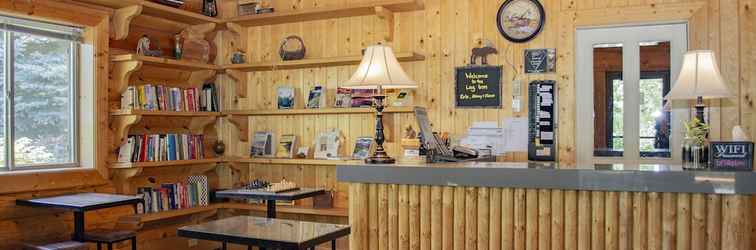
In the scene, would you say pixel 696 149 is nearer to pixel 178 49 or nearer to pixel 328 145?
pixel 328 145

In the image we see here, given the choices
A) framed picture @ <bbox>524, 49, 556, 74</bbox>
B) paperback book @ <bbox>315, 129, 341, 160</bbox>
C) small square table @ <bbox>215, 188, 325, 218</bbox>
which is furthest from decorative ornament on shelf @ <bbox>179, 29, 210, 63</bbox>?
framed picture @ <bbox>524, 49, 556, 74</bbox>

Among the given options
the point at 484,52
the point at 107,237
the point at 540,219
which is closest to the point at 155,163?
the point at 107,237

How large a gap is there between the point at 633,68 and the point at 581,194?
1.80 metres

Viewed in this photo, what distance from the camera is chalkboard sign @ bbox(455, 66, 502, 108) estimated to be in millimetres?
4590

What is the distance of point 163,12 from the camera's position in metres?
4.87

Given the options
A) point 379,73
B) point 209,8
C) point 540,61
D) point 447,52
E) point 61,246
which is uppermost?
point 209,8

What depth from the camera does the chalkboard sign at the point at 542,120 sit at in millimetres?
4422

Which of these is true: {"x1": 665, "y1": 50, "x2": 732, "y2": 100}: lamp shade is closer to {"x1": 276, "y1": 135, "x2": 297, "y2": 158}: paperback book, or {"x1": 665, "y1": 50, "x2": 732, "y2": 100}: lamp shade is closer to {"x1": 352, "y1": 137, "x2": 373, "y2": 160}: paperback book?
{"x1": 352, "y1": 137, "x2": 373, "y2": 160}: paperback book

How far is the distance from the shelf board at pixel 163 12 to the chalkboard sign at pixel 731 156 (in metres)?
3.82

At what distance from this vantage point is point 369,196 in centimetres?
328

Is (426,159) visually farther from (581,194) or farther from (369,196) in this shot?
(581,194)

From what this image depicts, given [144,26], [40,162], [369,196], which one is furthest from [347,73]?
[40,162]

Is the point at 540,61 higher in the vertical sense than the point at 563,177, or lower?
higher

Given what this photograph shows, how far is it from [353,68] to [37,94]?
2.31 meters
